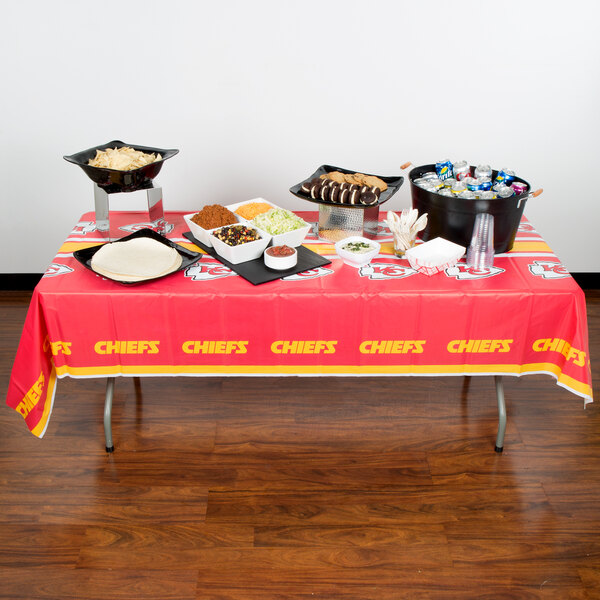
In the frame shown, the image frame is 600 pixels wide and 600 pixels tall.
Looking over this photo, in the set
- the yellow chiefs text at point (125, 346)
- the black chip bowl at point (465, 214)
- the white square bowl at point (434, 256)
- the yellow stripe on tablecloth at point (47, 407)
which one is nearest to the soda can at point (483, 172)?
the black chip bowl at point (465, 214)

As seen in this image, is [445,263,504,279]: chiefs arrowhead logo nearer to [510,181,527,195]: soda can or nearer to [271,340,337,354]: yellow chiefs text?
[510,181,527,195]: soda can

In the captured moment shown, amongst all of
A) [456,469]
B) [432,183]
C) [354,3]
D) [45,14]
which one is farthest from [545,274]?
[45,14]

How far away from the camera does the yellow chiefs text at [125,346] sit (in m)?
2.12

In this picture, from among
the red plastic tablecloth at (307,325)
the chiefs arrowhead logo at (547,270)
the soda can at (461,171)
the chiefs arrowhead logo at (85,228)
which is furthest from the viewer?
the chiefs arrowhead logo at (85,228)

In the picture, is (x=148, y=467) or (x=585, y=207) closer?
(x=148, y=467)

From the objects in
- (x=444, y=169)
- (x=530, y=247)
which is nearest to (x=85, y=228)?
(x=444, y=169)

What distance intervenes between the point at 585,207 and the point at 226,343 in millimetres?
2309

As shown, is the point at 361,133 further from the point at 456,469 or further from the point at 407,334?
the point at 456,469

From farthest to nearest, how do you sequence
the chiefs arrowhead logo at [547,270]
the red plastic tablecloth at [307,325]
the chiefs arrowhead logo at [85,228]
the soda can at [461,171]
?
1. the chiefs arrowhead logo at [85,228]
2. the soda can at [461,171]
3. the chiefs arrowhead logo at [547,270]
4. the red plastic tablecloth at [307,325]

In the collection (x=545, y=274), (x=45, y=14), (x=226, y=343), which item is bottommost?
(x=226, y=343)

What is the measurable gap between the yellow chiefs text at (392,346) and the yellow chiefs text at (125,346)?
0.73 metres

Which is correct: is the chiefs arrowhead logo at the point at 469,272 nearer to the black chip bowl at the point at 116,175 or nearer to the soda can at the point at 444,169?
the soda can at the point at 444,169

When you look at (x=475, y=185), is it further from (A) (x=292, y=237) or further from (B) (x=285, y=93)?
(B) (x=285, y=93)

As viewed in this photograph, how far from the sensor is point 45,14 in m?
2.89
